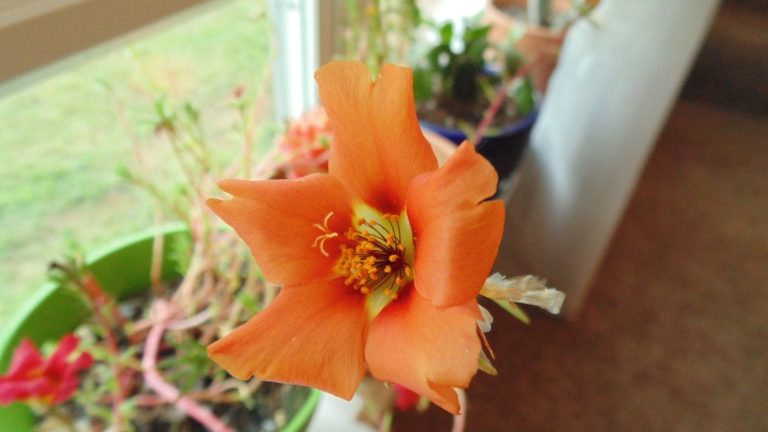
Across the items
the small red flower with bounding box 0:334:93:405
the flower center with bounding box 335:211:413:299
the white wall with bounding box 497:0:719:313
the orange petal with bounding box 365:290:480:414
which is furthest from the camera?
the white wall with bounding box 497:0:719:313

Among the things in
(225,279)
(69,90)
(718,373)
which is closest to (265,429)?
(225,279)

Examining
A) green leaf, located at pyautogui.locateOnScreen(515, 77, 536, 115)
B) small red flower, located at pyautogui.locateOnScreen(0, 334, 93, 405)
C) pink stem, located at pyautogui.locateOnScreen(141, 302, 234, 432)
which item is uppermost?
green leaf, located at pyautogui.locateOnScreen(515, 77, 536, 115)

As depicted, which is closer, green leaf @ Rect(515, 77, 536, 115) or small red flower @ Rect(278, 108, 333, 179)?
small red flower @ Rect(278, 108, 333, 179)

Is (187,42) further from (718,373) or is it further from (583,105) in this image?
(718,373)

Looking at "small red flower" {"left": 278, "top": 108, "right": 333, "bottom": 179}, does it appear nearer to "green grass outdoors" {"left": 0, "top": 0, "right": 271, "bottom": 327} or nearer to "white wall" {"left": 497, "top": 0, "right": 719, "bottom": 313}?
"green grass outdoors" {"left": 0, "top": 0, "right": 271, "bottom": 327}

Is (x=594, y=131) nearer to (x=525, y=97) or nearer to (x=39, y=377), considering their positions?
(x=525, y=97)

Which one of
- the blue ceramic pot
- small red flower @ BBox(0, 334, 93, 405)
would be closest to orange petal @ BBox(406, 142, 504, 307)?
small red flower @ BBox(0, 334, 93, 405)

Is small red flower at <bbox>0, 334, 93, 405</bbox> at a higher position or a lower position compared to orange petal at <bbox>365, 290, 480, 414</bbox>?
lower
